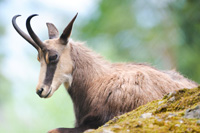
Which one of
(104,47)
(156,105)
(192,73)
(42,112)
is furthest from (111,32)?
(156,105)

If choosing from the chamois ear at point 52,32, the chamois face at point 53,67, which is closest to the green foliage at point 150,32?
the chamois ear at point 52,32

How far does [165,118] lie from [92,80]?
4301mm

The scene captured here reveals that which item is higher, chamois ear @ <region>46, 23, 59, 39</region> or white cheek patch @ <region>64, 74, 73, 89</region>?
chamois ear @ <region>46, 23, 59, 39</region>

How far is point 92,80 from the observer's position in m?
9.20

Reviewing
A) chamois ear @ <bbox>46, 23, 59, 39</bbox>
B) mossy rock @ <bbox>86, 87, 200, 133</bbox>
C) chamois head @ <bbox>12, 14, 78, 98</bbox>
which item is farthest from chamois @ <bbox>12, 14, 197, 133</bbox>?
mossy rock @ <bbox>86, 87, 200, 133</bbox>

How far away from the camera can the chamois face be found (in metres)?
8.66

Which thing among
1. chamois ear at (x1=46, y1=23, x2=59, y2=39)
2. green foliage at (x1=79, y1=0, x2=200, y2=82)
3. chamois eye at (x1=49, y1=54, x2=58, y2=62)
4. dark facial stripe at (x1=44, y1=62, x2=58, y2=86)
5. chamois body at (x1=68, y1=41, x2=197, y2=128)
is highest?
green foliage at (x1=79, y1=0, x2=200, y2=82)

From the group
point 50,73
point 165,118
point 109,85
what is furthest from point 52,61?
point 165,118

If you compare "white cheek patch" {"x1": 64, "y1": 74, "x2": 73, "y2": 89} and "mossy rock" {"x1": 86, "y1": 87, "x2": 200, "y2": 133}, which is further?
"white cheek patch" {"x1": 64, "y1": 74, "x2": 73, "y2": 89}

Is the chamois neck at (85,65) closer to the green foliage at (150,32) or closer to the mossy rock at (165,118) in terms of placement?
the mossy rock at (165,118)

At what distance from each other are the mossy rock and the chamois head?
3324 millimetres

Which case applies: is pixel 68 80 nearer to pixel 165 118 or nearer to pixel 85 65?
pixel 85 65

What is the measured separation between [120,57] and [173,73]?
2096 centimetres

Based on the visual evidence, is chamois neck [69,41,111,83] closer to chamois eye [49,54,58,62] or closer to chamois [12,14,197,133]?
chamois [12,14,197,133]
